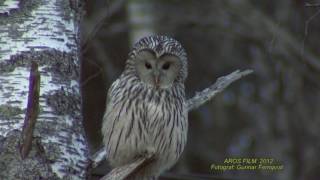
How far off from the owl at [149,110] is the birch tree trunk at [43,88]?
819 mm

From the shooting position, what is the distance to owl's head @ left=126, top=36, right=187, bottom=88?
5.38m

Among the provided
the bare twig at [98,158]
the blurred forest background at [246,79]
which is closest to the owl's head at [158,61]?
the bare twig at [98,158]

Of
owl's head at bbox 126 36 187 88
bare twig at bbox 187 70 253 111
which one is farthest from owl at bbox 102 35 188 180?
bare twig at bbox 187 70 253 111

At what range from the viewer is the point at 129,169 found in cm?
475

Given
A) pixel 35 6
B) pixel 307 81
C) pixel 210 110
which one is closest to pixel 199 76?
pixel 210 110

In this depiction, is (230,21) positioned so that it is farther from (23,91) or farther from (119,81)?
(23,91)

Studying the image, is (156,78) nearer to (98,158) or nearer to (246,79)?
(98,158)

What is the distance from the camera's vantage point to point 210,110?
10562mm

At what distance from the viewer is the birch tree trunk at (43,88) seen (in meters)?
4.16

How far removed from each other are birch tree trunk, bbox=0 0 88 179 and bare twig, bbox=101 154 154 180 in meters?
0.17

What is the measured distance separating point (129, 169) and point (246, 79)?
18.0ft

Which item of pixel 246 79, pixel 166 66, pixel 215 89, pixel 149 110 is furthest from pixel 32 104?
pixel 246 79

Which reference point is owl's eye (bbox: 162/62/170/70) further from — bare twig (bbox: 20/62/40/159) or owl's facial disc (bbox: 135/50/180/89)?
bare twig (bbox: 20/62/40/159)

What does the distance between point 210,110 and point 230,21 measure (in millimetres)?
1412
